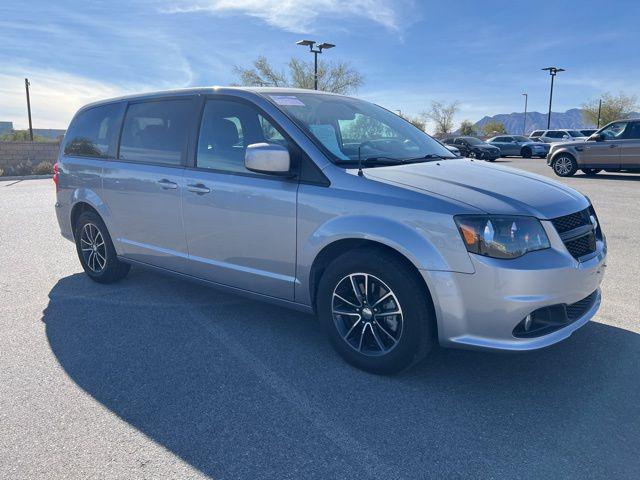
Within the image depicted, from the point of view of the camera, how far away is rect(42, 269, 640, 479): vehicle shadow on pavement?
8.23 feet

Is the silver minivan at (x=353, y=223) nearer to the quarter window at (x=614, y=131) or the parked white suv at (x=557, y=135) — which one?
the quarter window at (x=614, y=131)

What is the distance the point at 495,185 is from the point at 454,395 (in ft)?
4.31

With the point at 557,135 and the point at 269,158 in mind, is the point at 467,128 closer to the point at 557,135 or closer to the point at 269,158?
the point at 557,135

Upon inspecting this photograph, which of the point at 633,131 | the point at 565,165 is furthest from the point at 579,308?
the point at 565,165

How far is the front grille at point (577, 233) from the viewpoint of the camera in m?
3.06

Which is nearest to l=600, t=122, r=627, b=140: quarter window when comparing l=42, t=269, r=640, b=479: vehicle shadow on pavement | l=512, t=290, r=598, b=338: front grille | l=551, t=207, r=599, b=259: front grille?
l=42, t=269, r=640, b=479: vehicle shadow on pavement

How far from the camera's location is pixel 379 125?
4.34 m

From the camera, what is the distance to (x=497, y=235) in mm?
2861

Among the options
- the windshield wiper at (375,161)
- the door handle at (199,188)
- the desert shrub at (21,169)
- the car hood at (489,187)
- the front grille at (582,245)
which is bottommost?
the desert shrub at (21,169)

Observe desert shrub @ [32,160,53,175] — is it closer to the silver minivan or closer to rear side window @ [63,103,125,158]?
rear side window @ [63,103,125,158]

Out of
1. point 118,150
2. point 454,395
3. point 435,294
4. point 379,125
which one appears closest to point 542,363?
point 454,395

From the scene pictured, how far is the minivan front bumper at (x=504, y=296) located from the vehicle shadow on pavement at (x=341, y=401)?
1.30 feet

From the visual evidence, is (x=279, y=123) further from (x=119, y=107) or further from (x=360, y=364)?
(x=119, y=107)

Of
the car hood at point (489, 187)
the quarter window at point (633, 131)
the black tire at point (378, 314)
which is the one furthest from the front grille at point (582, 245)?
the quarter window at point (633, 131)
